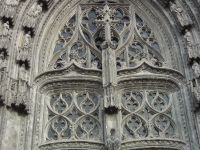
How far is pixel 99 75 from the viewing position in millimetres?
12711

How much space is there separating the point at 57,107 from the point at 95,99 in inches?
45.5

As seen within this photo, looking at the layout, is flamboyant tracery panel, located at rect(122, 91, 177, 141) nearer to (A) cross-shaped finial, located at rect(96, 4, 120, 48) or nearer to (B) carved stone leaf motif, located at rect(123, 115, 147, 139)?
(B) carved stone leaf motif, located at rect(123, 115, 147, 139)

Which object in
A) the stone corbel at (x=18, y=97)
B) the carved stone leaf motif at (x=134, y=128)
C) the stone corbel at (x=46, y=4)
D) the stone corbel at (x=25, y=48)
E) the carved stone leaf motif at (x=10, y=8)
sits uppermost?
the stone corbel at (x=46, y=4)

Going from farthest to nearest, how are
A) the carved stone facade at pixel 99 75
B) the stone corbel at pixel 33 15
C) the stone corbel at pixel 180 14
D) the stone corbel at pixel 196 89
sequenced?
1. the stone corbel at pixel 180 14
2. the stone corbel at pixel 33 15
3. the stone corbel at pixel 196 89
4. the carved stone facade at pixel 99 75

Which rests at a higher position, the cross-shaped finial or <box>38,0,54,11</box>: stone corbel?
<box>38,0,54,11</box>: stone corbel

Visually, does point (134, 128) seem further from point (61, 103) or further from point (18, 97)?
point (18, 97)

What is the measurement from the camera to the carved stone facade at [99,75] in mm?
11367

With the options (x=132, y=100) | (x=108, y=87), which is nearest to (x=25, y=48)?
(x=108, y=87)

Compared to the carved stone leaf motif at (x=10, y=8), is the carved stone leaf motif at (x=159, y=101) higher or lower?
lower

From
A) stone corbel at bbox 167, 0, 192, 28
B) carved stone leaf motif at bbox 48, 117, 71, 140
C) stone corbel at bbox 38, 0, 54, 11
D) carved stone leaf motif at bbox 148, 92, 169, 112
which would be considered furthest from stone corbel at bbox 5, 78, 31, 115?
stone corbel at bbox 167, 0, 192, 28

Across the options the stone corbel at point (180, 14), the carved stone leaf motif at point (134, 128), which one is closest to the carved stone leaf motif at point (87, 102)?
the carved stone leaf motif at point (134, 128)

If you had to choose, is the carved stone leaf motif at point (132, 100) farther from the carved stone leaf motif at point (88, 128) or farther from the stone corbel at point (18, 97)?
the stone corbel at point (18, 97)

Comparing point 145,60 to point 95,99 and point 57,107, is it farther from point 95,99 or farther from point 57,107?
point 57,107

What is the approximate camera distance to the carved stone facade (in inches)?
448
